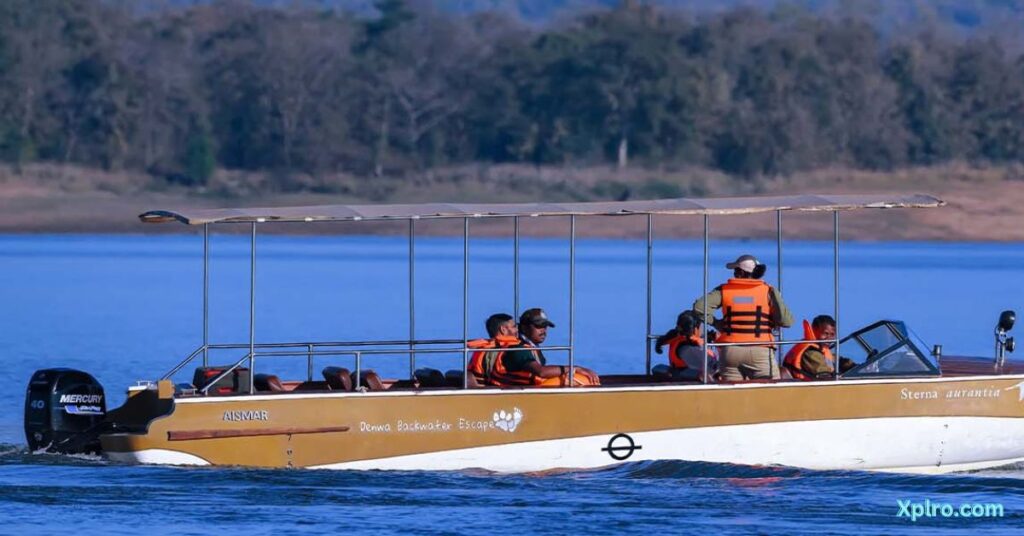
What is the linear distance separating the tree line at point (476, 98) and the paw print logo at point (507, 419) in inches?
2230

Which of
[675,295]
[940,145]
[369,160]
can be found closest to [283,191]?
[369,160]

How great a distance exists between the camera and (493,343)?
16172 mm

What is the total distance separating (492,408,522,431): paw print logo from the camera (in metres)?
15.7

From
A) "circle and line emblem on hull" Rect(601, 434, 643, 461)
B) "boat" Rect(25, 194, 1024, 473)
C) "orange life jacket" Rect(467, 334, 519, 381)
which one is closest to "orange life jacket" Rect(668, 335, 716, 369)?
"boat" Rect(25, 194, 1024, 473)

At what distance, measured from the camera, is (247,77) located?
260 ft

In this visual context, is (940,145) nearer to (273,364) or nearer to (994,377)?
(273,364)

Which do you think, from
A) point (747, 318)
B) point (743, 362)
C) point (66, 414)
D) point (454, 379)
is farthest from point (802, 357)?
point (66, 414)

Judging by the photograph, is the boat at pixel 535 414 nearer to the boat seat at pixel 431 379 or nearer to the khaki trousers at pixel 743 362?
the boat seat at pixel 431 379

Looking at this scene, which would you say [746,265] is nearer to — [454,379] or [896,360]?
[896,360]

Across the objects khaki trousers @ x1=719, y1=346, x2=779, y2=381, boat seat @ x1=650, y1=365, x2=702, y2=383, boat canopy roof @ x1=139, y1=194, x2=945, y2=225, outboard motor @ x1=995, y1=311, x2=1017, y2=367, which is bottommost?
boat seat @ x1=650, y1=365, x2=702, y2=383

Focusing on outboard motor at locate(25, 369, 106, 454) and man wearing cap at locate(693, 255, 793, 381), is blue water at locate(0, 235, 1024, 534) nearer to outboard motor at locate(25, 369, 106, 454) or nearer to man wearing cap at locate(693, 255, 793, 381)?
outboard motor at locate(25, 369, 106, 454)

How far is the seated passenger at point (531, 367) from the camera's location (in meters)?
15.9

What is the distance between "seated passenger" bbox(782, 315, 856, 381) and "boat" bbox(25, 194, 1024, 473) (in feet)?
0.92

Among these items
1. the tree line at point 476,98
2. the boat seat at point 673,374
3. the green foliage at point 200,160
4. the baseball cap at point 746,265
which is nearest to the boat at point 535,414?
the boat seat at point 673,374
